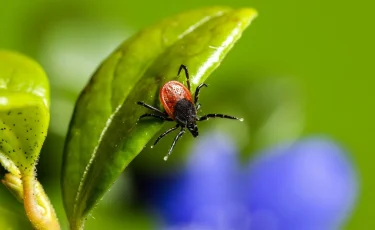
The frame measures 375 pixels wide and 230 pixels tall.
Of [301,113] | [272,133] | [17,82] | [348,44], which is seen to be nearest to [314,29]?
[348,44]

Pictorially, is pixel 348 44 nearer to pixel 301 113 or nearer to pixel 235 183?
pixel 301 113

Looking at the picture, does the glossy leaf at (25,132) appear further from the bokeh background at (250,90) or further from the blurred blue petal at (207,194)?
the blurred blue petal at (207,194)

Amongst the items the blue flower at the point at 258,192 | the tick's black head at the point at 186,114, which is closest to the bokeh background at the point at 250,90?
the blue flower at the point at 258,192

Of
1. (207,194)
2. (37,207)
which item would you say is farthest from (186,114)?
(207,194)

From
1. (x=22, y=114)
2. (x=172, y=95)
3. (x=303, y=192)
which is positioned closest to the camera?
(x=22, y=114)

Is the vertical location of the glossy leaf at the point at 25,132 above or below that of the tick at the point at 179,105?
→ below

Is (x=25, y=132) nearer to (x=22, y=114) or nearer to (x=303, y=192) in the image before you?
(x=22, y=114)
